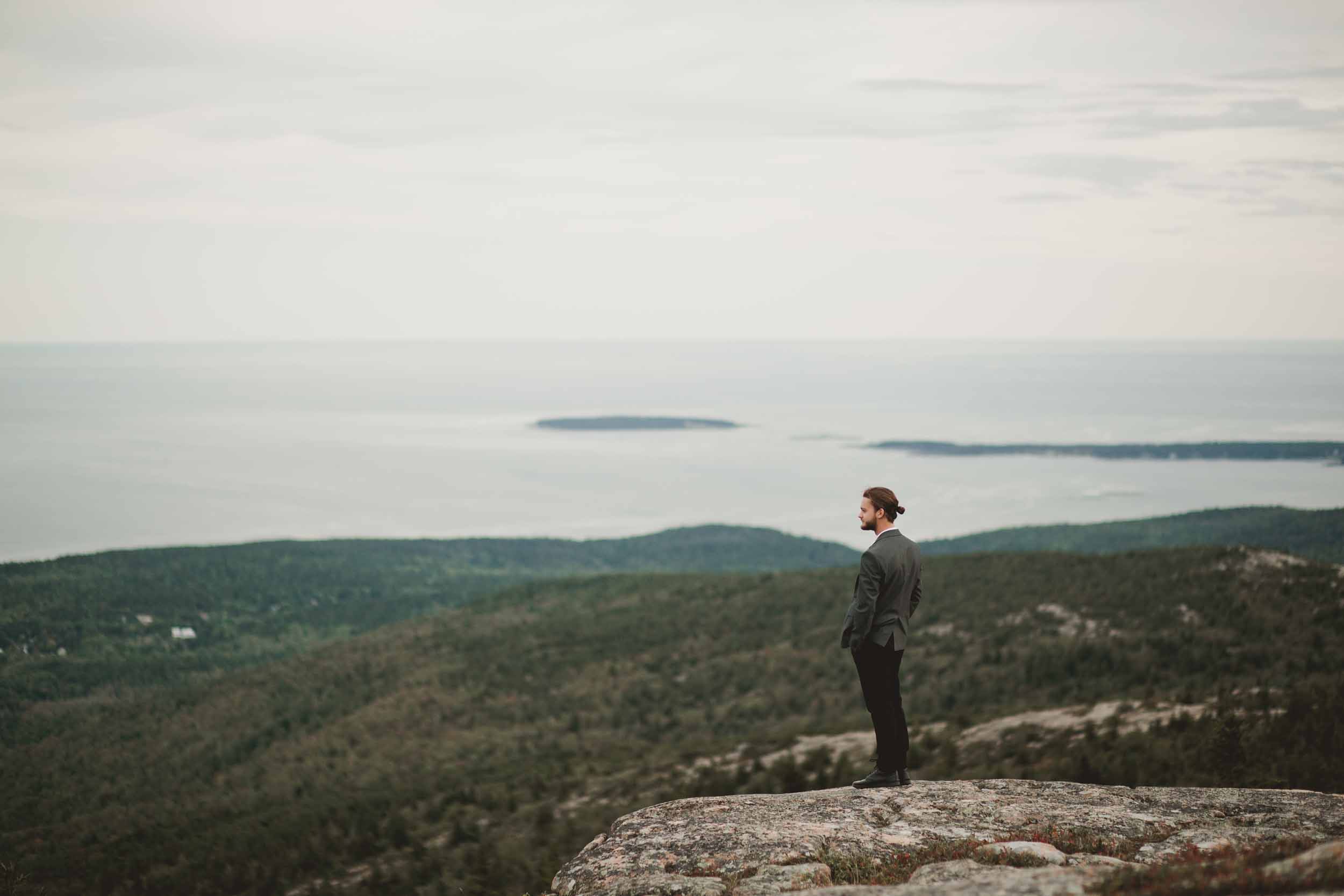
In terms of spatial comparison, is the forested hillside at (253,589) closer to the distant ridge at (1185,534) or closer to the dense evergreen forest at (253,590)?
the dense evergreen forest at (253,590)

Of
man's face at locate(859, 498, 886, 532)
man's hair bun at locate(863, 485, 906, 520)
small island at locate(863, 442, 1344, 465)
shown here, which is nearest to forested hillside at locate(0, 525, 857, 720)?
small island at locate(863, 442, 1344, 465)

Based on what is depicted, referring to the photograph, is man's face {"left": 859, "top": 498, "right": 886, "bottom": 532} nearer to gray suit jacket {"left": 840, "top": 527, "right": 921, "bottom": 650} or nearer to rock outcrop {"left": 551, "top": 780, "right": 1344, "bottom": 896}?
gray suit jacket {"left": 840, "top": 527, "right": 921, "bottom": 650}

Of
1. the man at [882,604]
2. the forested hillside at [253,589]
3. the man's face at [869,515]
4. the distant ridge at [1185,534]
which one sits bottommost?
the forested hillside at [253,589]

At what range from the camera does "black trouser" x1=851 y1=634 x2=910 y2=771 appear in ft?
26.6

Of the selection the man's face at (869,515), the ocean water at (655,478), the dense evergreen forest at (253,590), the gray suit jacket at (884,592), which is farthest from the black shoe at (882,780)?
the ocean water at (655,478)

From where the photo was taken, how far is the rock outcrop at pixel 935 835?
632 cm

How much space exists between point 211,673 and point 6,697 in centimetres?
885

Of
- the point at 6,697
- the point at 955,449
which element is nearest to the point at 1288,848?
the point at 6,697

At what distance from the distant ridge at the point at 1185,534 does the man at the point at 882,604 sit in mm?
44768

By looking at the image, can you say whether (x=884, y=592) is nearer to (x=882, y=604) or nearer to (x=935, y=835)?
(x=882, y=604)

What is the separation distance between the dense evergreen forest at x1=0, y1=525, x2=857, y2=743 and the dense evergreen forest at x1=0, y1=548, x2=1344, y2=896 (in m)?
2.86

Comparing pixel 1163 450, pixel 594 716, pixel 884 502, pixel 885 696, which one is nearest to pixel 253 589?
pixel 594 716

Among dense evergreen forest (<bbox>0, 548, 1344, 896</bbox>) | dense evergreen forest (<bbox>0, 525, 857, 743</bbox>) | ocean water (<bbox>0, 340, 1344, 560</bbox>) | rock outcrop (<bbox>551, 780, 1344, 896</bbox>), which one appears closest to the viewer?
rock outcrop (<bbox>551, 780, 1344, 896</bbox>)

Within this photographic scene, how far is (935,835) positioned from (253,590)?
65.8m
